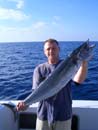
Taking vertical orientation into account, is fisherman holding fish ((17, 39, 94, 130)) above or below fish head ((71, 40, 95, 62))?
below

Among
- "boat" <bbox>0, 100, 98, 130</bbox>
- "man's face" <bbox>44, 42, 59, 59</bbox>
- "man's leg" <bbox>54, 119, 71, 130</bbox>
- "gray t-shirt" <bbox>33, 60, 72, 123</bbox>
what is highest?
"man's face" <bbox>44, 42, 59, 59</bbox>

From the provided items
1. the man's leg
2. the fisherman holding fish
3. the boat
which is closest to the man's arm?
the fisherman holding fish

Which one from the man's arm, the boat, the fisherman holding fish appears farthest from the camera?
the boat

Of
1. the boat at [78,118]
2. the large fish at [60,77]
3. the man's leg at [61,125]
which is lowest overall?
the boat at [78,118]

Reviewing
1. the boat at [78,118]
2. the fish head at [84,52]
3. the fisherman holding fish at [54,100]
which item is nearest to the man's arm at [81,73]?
the fisherman holding fish at [54,100]

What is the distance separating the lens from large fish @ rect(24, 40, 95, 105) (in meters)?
3.11

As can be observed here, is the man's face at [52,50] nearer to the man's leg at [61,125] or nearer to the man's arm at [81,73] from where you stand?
the man's arm at [81,73]

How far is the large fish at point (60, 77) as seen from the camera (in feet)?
10.2

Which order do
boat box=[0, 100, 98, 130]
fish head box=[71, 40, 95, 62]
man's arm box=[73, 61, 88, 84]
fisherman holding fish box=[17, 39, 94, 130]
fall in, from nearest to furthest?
fish head box=[71, 40, 95, 62], man's arm box=[73, 61, 88, 84], fisherman holding fish box=[17, 39, 94, 130], boat box=[0, 100, 98, 130]

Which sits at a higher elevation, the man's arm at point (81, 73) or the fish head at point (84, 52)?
the fish head at point (84, 52)

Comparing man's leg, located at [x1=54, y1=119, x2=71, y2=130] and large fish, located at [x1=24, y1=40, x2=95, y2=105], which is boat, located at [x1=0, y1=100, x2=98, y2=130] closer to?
man's leg, located at [x1=54, y1=119, x2=71, y2=130]

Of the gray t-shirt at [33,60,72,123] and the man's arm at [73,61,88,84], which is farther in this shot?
the gray t-shirt at [33,60,72,123]

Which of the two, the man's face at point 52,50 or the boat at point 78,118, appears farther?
the boat at point 78,118

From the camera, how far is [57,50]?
11.2 ft
